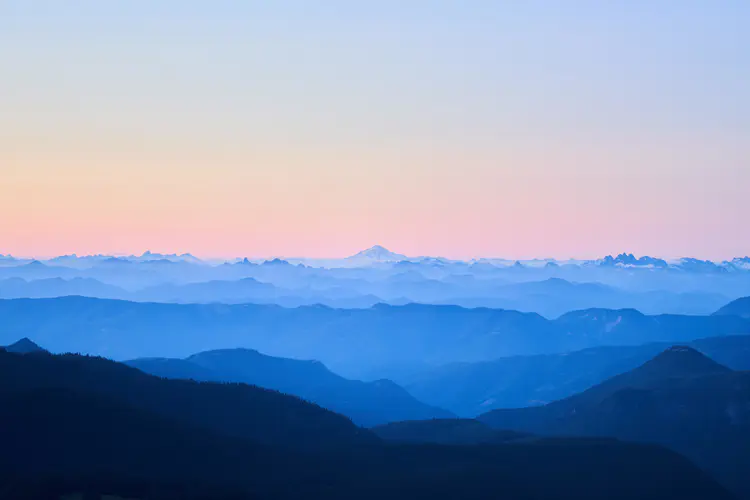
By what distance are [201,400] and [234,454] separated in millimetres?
30040

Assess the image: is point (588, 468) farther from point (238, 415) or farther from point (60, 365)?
point (60, 365)

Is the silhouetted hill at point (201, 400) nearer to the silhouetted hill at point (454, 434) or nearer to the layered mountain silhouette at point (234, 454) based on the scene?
the layered mountain silhouette at point (234, 454)

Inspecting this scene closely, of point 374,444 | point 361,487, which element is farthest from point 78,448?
point 374,444

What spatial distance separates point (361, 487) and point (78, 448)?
36.1 m

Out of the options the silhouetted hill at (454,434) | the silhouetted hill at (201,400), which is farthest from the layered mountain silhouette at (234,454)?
the silhouetted hill at (454,434)

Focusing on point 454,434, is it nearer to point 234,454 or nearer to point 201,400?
point 201,400

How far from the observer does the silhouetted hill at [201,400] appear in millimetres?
151000

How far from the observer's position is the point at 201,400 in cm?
16675

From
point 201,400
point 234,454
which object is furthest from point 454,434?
point 234,454

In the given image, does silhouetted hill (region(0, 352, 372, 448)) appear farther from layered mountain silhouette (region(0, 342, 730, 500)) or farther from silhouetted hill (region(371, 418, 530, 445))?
silhouetted hill (region(371, 418, 530, 445))

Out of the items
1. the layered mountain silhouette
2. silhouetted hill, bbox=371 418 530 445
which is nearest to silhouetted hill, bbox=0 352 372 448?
the layered mountain silhouette

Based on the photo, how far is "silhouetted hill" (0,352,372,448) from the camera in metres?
151

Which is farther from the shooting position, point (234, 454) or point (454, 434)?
point (454, 434)

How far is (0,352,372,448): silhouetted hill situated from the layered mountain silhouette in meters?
0.34
